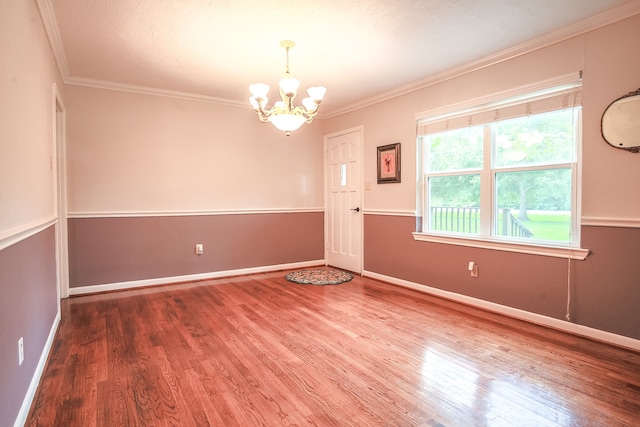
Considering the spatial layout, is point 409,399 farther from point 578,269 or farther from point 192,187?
point 192,187

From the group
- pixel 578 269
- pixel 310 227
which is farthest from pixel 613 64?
pixel 310 227

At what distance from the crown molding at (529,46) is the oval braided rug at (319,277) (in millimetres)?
2383

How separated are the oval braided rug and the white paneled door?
0.27 metres

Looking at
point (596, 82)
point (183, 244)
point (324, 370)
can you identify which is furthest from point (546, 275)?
point (183, 244)

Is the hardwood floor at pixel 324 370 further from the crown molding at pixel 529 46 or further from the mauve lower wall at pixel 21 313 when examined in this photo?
the crown molding at pixel 529 46

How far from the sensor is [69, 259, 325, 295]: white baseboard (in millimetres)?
3941

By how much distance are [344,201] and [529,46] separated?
2.92 meters

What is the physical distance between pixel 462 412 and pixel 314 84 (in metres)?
3.47

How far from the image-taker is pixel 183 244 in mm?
4434

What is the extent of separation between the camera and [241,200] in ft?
15.9

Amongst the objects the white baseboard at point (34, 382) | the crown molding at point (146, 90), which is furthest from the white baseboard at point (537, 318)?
the white baseboard at point (34, 382)

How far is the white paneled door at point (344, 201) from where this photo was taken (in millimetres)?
4918

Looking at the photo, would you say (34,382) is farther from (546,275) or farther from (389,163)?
(389,163)

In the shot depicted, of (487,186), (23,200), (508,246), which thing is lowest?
(508,246)
